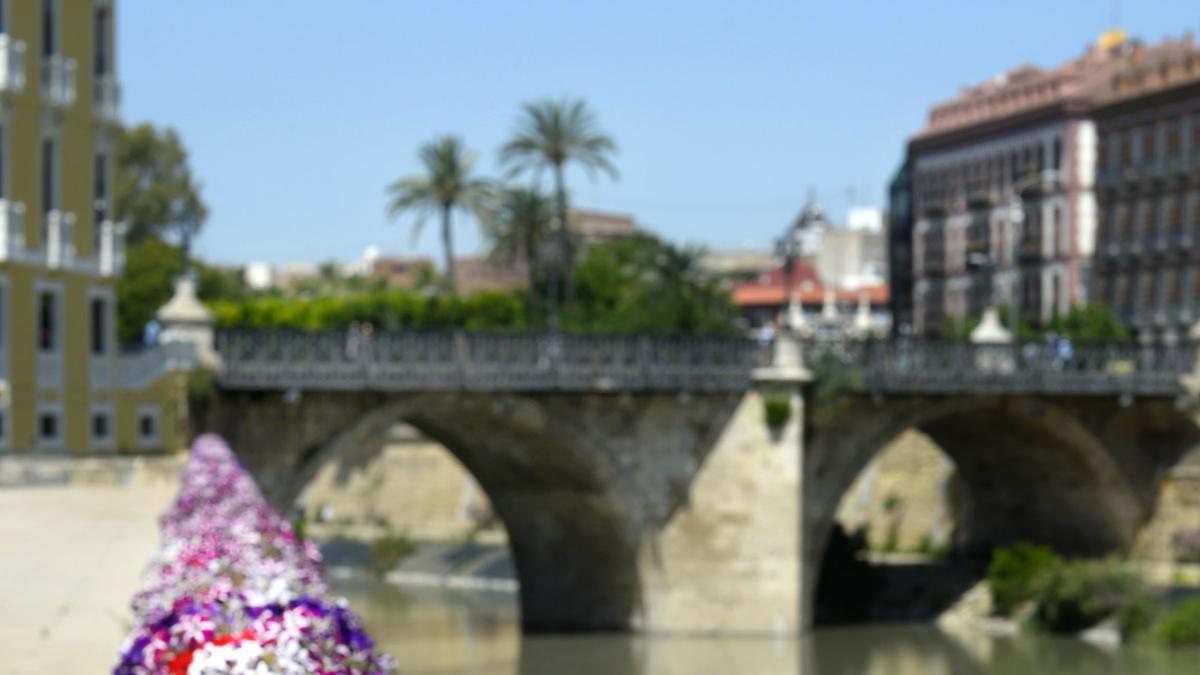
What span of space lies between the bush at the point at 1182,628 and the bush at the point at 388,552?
27.2 meters

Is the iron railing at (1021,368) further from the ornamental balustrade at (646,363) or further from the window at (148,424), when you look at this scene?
the window at (148,424)

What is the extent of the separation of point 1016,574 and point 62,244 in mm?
24202

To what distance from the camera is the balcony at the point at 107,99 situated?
41062mm

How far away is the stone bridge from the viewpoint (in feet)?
151

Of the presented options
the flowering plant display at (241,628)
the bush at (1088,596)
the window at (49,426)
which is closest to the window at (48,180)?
the window at (49,426)

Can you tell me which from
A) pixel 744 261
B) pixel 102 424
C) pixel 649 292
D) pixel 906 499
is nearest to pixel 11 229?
pixel 102 424

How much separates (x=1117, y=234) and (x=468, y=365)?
43.5 m

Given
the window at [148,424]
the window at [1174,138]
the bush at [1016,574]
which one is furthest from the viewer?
the window at [1174,138]

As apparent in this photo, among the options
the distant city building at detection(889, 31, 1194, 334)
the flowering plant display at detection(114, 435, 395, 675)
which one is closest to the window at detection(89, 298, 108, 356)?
the flowering plant display at detection(114, 435, 395, 675)

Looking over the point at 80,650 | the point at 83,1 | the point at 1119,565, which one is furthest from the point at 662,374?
the point at 80,650

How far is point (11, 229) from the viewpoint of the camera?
38406 mm

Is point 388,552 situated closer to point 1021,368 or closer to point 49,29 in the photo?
point 1021,368

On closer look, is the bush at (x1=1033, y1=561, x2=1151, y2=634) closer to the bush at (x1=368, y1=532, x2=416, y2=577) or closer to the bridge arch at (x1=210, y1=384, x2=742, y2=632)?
the bridge arch at (x1=210, y1=384, x2=742, y2=632)

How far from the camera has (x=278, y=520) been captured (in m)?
23.3
